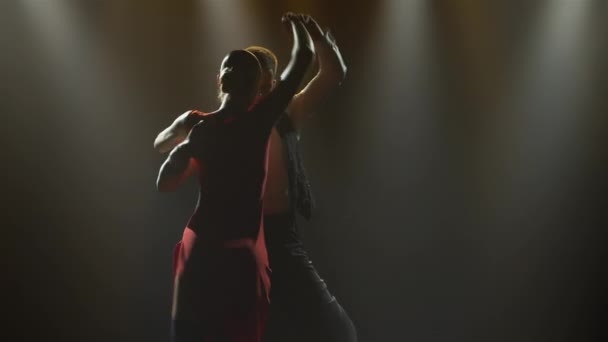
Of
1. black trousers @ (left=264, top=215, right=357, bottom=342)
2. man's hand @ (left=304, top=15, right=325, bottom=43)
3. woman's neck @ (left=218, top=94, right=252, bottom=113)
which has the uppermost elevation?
man's hand @ (left=304, top=15, right=325, bottom=43)

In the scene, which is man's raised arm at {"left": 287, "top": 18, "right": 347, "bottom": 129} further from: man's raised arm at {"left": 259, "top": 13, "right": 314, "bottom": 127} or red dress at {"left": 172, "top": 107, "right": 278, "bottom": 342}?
red dress at {"left": 172, "top": 107, "right": 278, "bottom": 342}

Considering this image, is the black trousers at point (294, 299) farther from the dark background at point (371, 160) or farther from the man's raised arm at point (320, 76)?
the man's raised arm at point (320, 76)

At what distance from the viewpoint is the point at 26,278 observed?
1.94 meters

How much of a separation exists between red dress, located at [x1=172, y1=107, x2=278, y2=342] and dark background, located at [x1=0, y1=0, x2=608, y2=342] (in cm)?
15

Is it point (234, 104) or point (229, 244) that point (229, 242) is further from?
point (234, 104)

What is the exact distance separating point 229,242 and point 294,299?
0.33 m

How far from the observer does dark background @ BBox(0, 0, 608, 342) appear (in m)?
1.93

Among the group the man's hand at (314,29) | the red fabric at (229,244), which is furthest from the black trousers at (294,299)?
the man's hand at (314,29)

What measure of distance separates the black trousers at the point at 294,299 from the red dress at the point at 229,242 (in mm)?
38

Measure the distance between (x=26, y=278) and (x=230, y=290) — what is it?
2.88ft

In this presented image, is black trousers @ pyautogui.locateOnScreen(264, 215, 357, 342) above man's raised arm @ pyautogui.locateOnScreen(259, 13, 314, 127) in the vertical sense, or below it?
below

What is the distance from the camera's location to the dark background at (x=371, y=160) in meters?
1.93

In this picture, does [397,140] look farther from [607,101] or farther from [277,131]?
[607,101]

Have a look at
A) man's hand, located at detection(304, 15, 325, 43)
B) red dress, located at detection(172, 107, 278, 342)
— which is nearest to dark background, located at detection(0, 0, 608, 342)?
man's hand, located at detection(304, 15, 325, 43)
